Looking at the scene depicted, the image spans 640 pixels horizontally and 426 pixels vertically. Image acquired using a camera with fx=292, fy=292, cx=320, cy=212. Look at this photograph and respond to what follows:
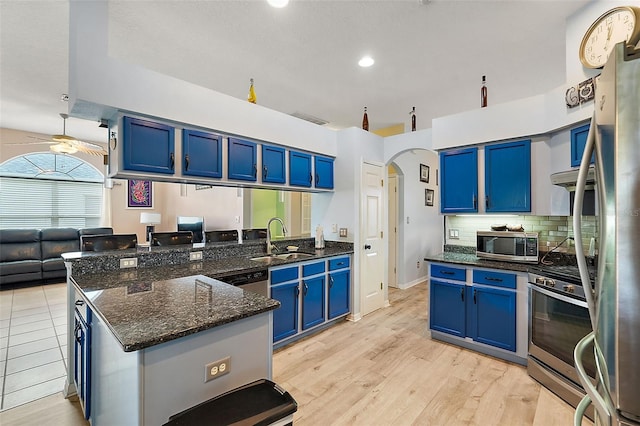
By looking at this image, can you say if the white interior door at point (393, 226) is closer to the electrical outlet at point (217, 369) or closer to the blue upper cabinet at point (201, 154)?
the blue upper cabinet at point (201, 154)

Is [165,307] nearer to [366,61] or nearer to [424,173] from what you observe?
[366,61]

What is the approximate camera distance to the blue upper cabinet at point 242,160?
302 cm

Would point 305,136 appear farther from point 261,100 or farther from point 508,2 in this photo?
point 508,2

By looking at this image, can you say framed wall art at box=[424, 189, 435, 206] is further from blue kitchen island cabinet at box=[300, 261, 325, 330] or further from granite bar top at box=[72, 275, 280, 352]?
granite bar top at box=[72, 275, 280, 352]

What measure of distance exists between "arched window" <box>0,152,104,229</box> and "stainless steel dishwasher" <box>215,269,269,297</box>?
6.13m

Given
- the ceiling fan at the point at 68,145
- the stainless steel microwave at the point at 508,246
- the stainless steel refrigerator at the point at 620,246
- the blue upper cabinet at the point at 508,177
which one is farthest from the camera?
the ceiling fan at the point at 68,145

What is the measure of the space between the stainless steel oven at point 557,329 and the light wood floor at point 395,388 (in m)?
0.12

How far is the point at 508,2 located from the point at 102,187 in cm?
839

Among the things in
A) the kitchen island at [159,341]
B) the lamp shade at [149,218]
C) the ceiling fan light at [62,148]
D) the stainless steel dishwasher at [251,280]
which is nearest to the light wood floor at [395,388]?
the stainless steel dishwasher at [251,280]

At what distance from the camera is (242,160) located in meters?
3.09

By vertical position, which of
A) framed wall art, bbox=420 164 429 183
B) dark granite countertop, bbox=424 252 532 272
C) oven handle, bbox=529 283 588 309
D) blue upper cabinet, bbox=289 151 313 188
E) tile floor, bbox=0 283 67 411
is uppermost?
framed wall art, bbox=420 164 429 183

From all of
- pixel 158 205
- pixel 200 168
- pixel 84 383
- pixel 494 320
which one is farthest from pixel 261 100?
pixel 158 205

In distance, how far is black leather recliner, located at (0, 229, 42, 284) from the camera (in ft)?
17.3

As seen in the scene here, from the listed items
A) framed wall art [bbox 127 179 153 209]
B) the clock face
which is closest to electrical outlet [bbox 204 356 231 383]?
the clock face
